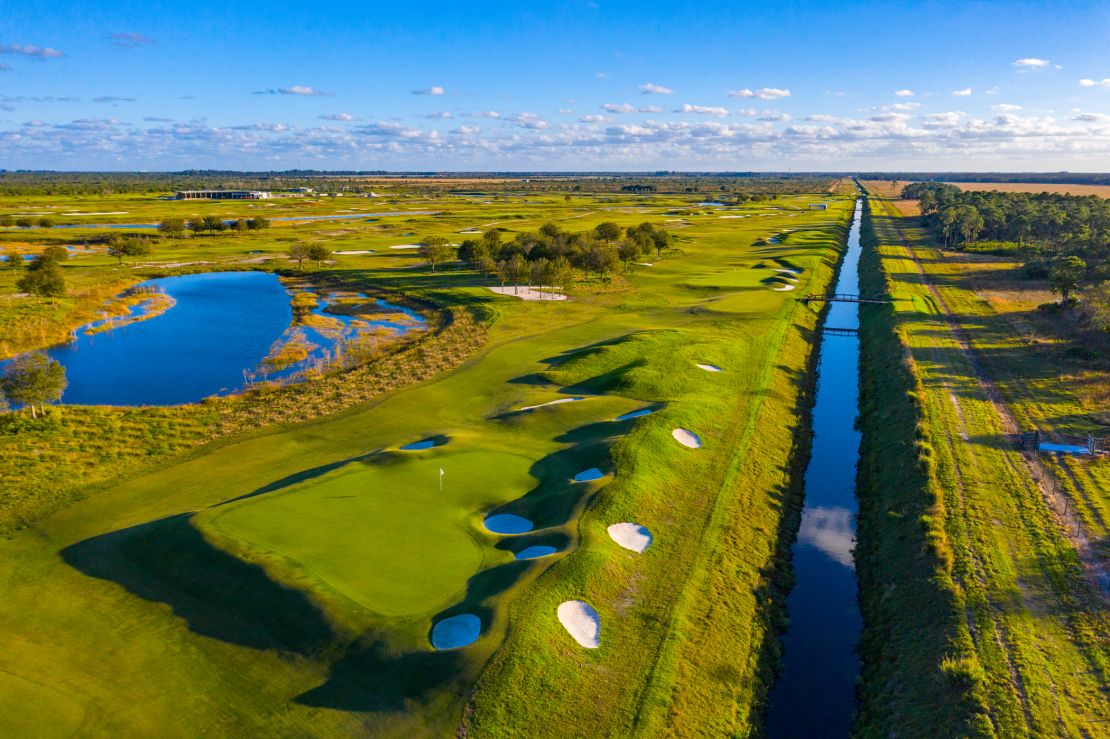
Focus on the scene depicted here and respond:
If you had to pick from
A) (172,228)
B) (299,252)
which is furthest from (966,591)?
(172,228)

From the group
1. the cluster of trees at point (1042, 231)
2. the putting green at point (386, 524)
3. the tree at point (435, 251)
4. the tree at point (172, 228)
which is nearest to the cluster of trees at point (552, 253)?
the tree at point (435, 251)

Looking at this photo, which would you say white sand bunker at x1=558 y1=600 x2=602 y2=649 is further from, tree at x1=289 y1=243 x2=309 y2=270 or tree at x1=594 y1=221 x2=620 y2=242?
tree at x1=289 y1=243 x2=309 y2=270

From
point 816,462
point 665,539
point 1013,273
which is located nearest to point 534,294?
point 816,462

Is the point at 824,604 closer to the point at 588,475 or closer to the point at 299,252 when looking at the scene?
the point at 588,475

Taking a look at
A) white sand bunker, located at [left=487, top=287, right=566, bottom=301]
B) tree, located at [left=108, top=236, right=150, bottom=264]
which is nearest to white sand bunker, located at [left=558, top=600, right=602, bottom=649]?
white sand bunker, located at [left=487, top=287, right=566, bottom=301]

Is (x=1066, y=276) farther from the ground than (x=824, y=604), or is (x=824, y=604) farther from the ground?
(x=1066, y=276)

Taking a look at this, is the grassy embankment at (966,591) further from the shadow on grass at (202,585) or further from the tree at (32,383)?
the tree at (32,383)
